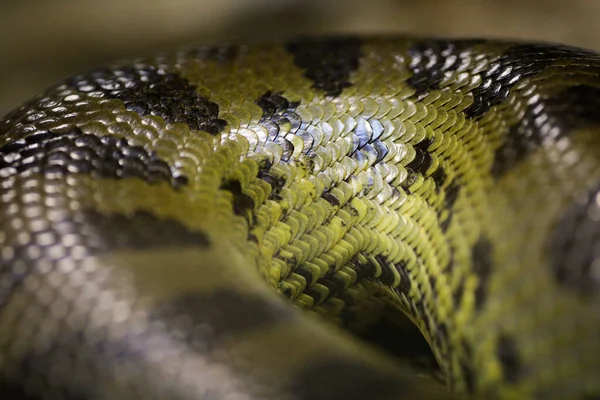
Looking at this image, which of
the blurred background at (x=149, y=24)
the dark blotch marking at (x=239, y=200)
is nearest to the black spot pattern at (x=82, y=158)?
the dark blotch marking at (x=239, y=200)

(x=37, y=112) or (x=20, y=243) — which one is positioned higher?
(x=37, y=112)

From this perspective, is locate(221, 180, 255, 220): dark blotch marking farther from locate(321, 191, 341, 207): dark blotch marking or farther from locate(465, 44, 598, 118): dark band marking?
locate(465, 44, 598, 118): dark band marking

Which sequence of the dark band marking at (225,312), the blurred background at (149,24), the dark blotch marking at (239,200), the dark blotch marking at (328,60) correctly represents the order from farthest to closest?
the blurred background at (149,24)
the dark blotch marking at (328,60)
the dark blotch marking at (239,200)
the dark band marking at (225,312)

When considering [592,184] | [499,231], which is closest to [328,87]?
[499,231]

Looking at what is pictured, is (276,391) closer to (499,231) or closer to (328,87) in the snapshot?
(499,231)

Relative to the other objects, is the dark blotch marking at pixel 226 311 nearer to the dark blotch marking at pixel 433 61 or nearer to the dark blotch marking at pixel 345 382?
the dark blotch marking at pixel 345 382
